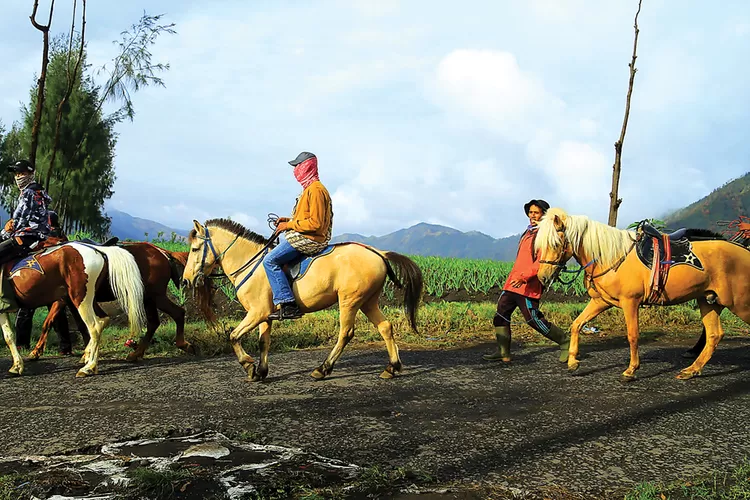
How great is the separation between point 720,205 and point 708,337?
8147 centimetres

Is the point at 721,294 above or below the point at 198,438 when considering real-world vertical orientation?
above

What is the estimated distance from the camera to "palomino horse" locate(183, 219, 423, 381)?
6633mm

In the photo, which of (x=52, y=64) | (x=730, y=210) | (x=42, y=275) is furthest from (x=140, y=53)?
(x=730, y=210)

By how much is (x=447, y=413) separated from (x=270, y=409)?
5.16ft

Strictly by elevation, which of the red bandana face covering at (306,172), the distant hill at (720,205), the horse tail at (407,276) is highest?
the distant hill at (720,205)

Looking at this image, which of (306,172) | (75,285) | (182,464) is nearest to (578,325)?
(306,172)

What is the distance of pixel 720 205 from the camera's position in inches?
3046

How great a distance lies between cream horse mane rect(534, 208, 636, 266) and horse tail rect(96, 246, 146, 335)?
4906 mm

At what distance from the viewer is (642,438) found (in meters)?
4.61

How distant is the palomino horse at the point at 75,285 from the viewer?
734cm

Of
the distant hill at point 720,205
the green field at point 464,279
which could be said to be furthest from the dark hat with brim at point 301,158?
the distant hill at point 720,205

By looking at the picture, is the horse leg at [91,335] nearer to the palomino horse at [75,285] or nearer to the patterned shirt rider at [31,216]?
the palomino horse at [75,285]

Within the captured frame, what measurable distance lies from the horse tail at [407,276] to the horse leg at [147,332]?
3.61 metres

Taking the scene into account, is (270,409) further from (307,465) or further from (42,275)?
(42,275)
